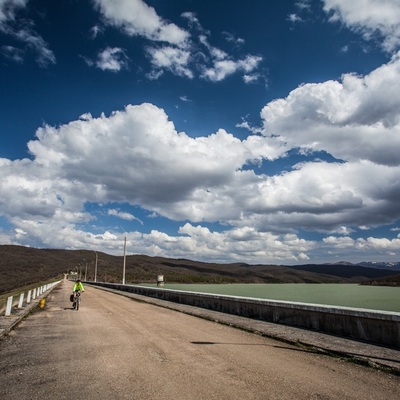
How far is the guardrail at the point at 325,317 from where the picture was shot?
8.79 m

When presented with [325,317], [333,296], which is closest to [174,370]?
[325,317]

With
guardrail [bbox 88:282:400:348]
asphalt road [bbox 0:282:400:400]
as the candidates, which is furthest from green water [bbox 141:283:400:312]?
asphalt road [bbox 0:282:400:400]

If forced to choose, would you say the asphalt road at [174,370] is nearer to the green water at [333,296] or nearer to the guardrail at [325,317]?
the guardrail at [325,317]

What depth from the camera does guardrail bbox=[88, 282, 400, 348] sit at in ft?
28.8

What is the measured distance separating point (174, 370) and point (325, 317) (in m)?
6.22

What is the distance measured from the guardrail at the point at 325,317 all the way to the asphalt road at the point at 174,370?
207cm

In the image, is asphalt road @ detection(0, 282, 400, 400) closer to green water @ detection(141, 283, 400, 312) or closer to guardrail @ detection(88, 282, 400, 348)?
guardrail @ detection(88, 282, 400, 348)

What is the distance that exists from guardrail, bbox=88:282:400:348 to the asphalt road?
81.5 inches

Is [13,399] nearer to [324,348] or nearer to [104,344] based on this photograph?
[104,344]

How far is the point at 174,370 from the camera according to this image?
21.6 feet

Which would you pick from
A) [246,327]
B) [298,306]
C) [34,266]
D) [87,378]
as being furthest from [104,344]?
[34,266]

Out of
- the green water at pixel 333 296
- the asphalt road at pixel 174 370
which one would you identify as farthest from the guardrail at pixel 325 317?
the green water at pixel 333 296

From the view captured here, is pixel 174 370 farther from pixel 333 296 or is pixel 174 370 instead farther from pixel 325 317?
pixel 333 296

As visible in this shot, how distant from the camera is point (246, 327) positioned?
1223 centimetres
